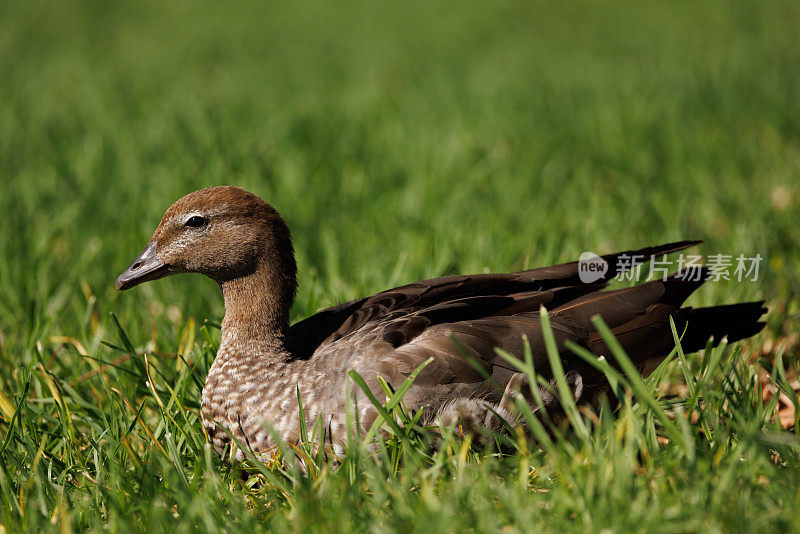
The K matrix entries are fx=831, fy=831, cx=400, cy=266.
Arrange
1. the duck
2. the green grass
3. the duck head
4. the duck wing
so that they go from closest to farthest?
the green grass, the duck, the duck wing, the duck head

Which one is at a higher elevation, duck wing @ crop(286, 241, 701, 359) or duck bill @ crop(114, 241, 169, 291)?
duck bill @ crop(114, 241, 169, 291)

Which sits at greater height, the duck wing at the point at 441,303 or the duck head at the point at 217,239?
the duck head at the point at 217,239

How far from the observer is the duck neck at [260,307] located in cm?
290

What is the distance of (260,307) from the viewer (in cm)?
294

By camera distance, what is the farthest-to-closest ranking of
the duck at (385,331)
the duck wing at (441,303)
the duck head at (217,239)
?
the duck head at (217,239), the duck wing at (441,303), the duck at (385,331)

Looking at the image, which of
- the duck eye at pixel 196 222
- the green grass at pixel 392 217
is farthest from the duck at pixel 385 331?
the green grass at pixel 392 217

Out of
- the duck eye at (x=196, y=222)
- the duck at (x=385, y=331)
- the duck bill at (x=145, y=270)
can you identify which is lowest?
the duck at (x=385, y=331)

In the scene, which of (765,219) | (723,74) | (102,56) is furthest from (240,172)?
(102,56)

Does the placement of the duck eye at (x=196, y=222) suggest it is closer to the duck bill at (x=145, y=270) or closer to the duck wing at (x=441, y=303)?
the duck bill at (x=145, y=270)

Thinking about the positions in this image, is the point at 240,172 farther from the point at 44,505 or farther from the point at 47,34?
the point at 47,34

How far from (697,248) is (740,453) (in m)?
2.50

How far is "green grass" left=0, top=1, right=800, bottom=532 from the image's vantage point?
2211 millimetres

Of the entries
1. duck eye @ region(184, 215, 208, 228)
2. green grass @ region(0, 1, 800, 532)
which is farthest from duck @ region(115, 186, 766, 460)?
green grass @ region(0, 1, 800, 532)

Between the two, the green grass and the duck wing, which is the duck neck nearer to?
the duck wing
